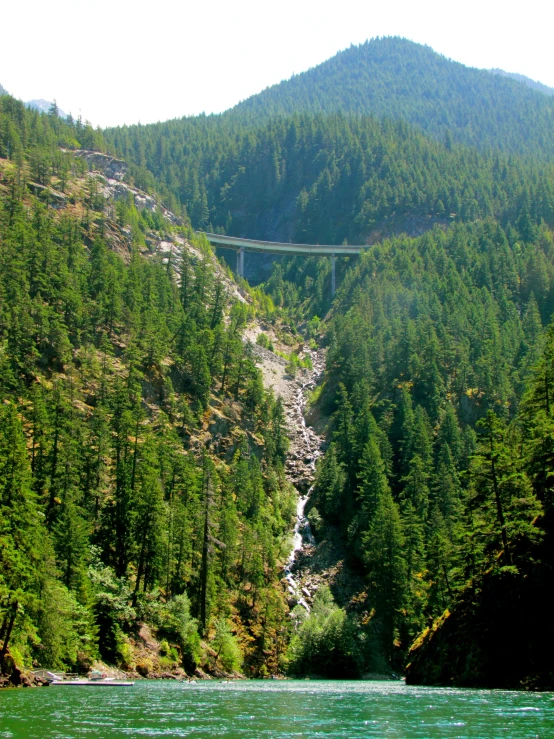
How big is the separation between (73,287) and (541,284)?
320 ft

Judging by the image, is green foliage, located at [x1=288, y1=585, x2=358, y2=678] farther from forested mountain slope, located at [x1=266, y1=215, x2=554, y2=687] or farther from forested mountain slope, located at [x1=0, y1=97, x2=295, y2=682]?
forested mountain slope, located at [x1=0, y1=97, x2=295, y2=682]

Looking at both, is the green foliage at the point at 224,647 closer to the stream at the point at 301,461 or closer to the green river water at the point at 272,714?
the stream at the point at 301,461

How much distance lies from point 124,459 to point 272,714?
48189 millimetres

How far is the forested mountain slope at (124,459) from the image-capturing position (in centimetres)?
6128

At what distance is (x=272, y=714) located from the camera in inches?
1555

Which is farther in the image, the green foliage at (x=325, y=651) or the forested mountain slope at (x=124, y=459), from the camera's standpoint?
the green foliage at (x=325, y=651)

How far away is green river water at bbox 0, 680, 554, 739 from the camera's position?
31.4 m

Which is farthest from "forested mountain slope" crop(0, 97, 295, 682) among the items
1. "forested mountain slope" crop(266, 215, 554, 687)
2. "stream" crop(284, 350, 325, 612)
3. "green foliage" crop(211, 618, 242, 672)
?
"forested mountain slope" crop(266, 215, 554, 687)

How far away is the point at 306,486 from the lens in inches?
4796

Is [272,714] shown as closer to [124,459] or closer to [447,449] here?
[124,459]

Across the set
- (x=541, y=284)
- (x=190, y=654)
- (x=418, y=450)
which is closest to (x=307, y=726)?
(x=190, y=654)

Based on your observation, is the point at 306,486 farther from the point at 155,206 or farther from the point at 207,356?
the point at 155,206

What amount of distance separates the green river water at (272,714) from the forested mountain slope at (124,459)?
976 centimetres

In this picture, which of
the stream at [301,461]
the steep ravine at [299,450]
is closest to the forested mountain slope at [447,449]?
the stream at [301,461]
